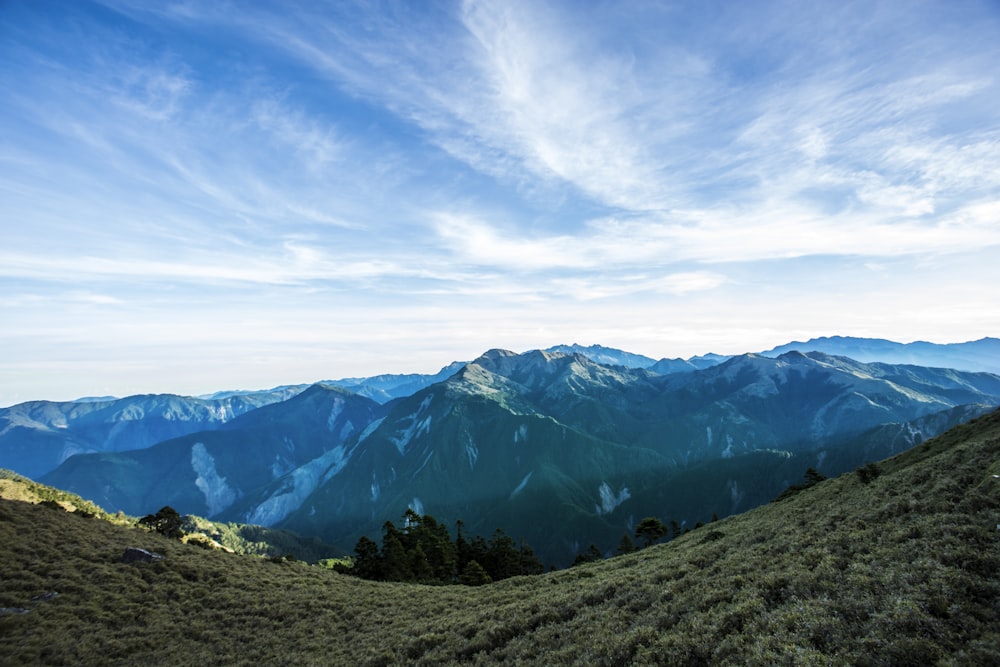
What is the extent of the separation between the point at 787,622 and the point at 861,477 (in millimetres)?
34616

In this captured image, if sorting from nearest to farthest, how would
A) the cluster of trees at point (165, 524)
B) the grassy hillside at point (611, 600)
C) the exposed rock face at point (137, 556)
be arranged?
the grassy hillside at point (611, 600), the exposed rock face at point (137, 556), the cluster of trees at point (165, 524)

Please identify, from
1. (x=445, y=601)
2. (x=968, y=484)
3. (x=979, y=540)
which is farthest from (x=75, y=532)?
(x=968, y=484)

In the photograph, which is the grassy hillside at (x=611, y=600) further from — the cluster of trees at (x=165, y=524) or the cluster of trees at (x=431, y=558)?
the cluster of trees at (x=431, y=558)

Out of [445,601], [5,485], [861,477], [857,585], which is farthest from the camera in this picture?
[5,485]

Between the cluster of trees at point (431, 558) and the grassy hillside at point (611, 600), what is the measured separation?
25.9m

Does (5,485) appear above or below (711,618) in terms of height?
below

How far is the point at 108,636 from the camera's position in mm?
27656

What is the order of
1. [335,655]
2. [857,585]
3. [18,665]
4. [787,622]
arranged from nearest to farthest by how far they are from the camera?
[787,622]
[857,585]
[18,665]
[335,655]

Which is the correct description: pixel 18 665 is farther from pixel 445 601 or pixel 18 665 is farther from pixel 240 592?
pixel 445 601

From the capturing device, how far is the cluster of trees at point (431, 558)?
228 ft

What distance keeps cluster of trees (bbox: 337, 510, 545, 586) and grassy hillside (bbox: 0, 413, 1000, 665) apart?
25917mm

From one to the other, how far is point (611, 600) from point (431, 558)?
67.4 m

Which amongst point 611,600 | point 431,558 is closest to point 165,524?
point 431,558

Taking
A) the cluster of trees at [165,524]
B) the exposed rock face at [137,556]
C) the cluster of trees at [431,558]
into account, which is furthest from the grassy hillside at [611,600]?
the cluster of trees at [431,558]
